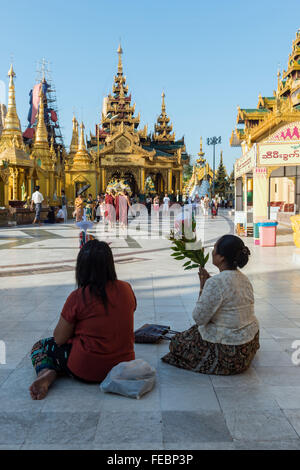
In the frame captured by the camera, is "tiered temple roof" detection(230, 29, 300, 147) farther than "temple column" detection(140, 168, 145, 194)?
No

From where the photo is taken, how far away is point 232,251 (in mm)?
3514

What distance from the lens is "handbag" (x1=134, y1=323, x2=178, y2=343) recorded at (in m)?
4.51

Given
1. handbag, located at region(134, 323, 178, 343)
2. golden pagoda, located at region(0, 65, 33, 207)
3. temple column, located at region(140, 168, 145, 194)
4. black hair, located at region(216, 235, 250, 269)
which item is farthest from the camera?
temple column, located at region(140, 168, 145, 194)

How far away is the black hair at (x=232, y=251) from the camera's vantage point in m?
3.50

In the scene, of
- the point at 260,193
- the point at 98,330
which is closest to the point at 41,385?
the point at 98,330

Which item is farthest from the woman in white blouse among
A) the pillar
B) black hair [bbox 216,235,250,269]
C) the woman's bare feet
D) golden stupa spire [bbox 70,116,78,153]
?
golden stupa spire [bbox 70,116,78,153]

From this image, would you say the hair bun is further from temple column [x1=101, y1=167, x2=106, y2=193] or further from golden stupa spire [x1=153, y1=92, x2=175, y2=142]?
golden stupa spire [x1=153, y1=92, x2=175, y2=142]

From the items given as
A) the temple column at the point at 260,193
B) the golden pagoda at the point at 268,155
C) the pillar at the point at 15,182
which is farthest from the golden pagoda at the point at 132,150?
the temple column at the point at 260,193

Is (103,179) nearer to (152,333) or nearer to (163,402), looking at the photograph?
(152,333)

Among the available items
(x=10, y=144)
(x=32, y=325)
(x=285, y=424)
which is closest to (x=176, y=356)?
(x=285, y=424)

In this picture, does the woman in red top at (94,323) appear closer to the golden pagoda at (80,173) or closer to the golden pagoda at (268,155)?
the golden pagoda at (268,155)

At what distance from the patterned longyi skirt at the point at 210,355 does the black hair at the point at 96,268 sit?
0.89 meters

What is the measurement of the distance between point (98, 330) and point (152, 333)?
1379 mm

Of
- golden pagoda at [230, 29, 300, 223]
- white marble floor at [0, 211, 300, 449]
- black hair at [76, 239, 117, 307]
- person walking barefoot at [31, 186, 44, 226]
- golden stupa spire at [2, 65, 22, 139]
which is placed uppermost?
golden stupa spire at [2, 65, 22, 139]
